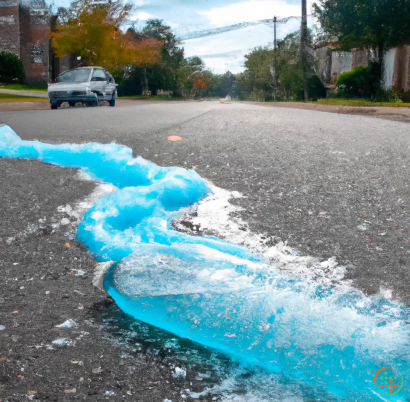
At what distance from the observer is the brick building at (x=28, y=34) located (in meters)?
34.3

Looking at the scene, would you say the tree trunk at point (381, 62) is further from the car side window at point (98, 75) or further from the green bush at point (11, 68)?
the green bush at point (11, 68)

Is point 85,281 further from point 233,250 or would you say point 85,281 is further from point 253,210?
point 253,210

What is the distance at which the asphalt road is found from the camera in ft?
6.34

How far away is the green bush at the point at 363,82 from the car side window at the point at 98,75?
1132cm

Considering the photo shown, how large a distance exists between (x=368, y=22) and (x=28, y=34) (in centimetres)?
2637

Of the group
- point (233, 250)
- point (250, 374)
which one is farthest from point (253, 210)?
point (250, 374)

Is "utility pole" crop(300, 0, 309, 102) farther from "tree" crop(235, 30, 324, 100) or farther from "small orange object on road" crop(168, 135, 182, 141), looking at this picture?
"small orange object on road" crop(168, 135, 182, 141)

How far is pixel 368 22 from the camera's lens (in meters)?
18.9

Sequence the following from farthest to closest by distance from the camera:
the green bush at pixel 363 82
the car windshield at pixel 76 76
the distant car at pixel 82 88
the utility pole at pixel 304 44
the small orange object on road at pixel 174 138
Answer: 1. the utility pole at pixel 304 44
2. the green bush at pixel 363 82
3. the car windshield at pixel 76 76
4. the distant car at pixel 82 88
5. the small orange object on road at pixel 174 138

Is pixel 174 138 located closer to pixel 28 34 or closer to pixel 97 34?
pixel 97 34

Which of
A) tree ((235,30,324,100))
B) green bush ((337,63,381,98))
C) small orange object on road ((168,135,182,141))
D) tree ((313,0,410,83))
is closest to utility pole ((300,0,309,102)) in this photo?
tree ((235,30,324,100))

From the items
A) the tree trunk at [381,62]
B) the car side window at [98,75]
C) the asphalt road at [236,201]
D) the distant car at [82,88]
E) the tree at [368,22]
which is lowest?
the asphalt road at [236,201]

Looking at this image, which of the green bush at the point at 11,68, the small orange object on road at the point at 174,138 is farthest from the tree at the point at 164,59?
the small orange object on road at the point at 174,138

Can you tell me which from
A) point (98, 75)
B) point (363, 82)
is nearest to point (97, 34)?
point (98, 75)
